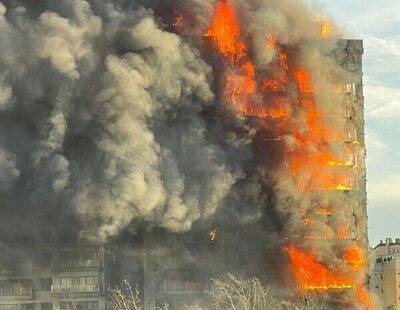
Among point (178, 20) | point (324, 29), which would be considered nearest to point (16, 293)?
point (178, 20)

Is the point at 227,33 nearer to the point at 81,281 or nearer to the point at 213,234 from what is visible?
the point at 213,234

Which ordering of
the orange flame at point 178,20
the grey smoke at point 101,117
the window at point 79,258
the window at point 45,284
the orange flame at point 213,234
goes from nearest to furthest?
1. the grey smoke at point 101,117
2. the orange flame at point 178,20
3. the window at point 45,284
4. the window at point 79,258
5. the orange flame at point 213,234

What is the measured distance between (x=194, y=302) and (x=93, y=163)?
15.3m

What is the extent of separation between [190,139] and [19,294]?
19.0m

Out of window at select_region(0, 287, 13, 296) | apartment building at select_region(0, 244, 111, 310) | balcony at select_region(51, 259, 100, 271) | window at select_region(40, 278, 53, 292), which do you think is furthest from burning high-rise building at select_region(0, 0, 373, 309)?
window at select_region(40, 278, 53, 292)

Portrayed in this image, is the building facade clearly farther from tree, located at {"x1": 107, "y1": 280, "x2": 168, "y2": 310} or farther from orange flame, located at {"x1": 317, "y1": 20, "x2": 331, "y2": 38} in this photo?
tree, located at {"x1": 107, "y1": 280, "x2": 168, "y2": 310}

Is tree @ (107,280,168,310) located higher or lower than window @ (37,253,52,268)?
lower

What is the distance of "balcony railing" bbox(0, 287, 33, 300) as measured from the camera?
204 feet

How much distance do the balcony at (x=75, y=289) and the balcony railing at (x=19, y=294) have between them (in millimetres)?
1953

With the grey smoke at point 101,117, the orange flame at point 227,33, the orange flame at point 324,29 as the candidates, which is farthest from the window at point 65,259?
the orange flame at point 324,29

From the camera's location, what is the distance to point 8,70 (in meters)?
55.1

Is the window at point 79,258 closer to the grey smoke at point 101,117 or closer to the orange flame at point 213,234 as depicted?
the grey smoke at point 101,117

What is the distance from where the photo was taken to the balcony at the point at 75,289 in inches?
2475

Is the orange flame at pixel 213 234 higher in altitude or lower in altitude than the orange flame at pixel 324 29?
lower
